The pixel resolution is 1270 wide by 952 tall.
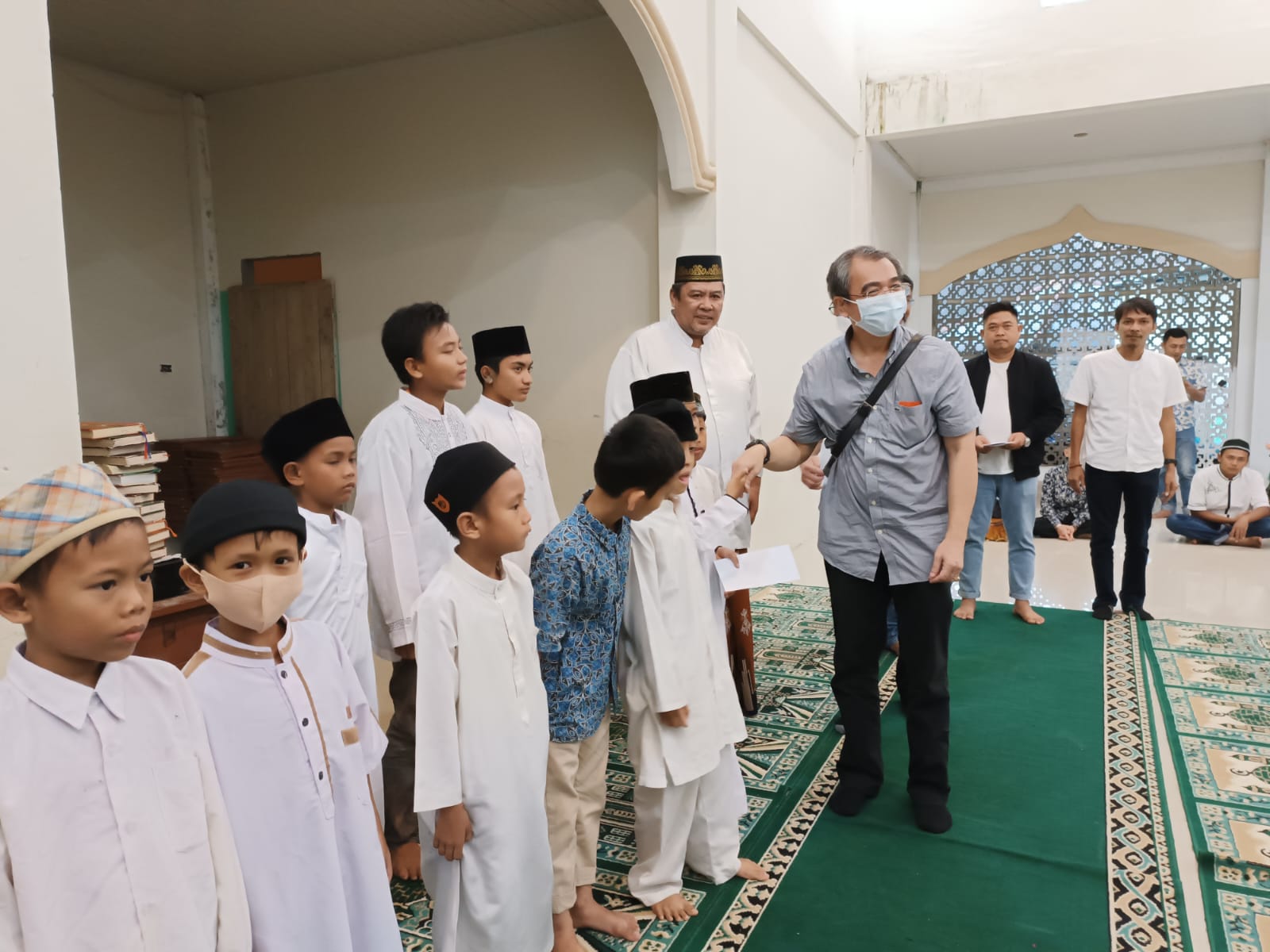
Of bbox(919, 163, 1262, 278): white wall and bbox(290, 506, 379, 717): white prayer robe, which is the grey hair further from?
bbox(919, 163, 1262, 278): white wall

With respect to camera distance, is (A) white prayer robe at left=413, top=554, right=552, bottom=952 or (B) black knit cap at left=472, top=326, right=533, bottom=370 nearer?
(A) white prayer robe at left=413, top=554, right=552, bottom=952

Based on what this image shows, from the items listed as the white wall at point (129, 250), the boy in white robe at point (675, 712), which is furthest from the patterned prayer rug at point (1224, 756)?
the white wall at point (129, 250)

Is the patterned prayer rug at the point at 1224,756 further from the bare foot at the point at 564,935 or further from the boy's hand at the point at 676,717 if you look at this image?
the bare foot at the point at 564,935

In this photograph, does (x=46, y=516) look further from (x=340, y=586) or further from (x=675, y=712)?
(x=675, y=712)

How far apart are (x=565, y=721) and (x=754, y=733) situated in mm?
1518

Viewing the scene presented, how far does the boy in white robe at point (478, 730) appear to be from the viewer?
1.71m

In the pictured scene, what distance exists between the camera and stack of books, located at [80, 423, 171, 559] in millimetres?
2902

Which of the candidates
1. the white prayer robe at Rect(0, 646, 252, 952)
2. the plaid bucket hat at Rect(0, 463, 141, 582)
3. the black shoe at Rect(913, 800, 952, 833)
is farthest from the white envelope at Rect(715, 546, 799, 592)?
the plaid bucket hat at Rect(0, 463, 141, 582)

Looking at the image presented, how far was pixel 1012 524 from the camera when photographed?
4750 mm

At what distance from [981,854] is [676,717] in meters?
1.03

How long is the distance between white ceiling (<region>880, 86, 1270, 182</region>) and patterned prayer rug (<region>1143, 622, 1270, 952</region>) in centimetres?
451

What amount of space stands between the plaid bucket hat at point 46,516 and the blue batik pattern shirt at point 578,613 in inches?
38.2

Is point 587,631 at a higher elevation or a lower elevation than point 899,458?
lower

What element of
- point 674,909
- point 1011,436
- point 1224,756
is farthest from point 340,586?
point 1011,436
